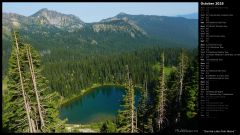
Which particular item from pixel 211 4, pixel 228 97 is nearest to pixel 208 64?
pixel 228 97

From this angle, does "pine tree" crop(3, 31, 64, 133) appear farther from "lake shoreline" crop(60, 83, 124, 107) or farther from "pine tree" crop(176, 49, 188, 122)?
"lake shoreline" crop(60, 83, 124, 107)

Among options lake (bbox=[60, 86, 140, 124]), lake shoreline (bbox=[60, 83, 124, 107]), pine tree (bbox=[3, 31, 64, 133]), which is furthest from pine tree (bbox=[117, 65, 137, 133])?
lake shoreline (bbox=[60, 83, 124, 107])

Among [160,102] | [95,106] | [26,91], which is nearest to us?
[26,91]

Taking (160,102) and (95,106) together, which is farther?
(95,106)

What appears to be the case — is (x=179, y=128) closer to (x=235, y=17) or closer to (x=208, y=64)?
(x=208, y=64)

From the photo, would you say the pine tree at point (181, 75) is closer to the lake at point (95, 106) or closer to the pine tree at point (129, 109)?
the pine tree at point (129, 109)

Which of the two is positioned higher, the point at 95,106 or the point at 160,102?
the point at 160,102

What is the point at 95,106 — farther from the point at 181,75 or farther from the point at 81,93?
the point at 181,75

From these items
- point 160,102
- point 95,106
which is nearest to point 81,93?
point 95,106
